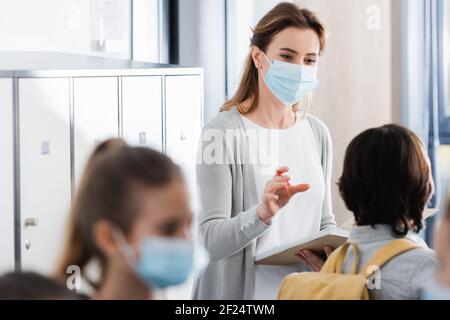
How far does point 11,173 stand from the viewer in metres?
2.63

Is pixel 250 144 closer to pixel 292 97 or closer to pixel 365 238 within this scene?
pixel 292 97

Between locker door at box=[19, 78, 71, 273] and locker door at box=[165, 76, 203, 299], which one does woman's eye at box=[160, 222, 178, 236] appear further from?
locker door at box=[165, 76, 203, 299]

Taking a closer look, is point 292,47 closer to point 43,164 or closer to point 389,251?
point 389,251

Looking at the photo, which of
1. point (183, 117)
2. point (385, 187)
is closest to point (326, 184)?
point (385, 187)

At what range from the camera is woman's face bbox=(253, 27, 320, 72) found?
184 centimetres

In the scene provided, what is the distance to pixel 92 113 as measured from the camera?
2904 mm

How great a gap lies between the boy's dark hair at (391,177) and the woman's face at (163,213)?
418 mm

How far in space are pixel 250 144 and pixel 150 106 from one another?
1.50 meters

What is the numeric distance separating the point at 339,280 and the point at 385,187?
173 millimetres

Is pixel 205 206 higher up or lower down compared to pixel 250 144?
lower down

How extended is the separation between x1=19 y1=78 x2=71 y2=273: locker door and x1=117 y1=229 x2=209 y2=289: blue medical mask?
1619 mm

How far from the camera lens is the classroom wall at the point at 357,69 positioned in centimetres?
368

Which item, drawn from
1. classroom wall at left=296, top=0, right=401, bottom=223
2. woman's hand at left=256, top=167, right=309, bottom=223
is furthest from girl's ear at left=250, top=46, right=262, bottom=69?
classroom wall at left=296, top=0, right=401, bottom=223
